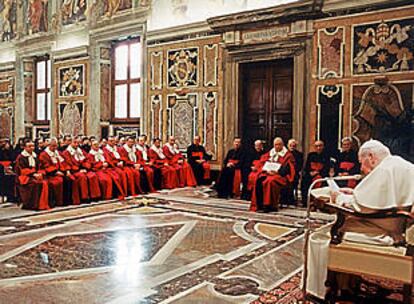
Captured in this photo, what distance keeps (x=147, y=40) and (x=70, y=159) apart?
5.32m

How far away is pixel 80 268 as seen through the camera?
4.83 metres

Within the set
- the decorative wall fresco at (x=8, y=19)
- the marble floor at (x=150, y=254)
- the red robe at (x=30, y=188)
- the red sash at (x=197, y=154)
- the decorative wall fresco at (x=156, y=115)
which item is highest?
the decorative wall fresco at (x=8, y=19)

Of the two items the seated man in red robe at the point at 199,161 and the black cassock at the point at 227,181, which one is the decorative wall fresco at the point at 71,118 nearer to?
the seated man in red robe at the point at 199,161

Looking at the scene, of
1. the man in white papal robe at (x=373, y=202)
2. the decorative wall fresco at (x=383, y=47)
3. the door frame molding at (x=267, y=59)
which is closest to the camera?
the man in white papal robe at (x=373, y=202)

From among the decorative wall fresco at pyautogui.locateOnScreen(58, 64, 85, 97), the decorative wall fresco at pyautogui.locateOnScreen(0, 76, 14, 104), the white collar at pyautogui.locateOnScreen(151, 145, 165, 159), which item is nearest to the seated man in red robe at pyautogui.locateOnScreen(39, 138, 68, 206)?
the white collar at pyautogui.locateOnScreen(151, 145, 165, 159)

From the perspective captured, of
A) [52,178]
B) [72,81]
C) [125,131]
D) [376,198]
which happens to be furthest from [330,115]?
[72,81]

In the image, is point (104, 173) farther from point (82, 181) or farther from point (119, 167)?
point (82, 181)

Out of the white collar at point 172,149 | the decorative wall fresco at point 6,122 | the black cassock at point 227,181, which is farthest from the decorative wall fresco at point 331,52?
the decorative wall fresco at point 6,122

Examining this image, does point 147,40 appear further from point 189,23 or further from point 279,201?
point 279,201

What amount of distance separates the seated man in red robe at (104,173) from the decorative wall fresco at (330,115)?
15.1 ft

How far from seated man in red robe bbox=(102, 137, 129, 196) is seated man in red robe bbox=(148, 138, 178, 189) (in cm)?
99

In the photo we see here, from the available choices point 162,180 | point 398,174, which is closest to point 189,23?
point 162,180

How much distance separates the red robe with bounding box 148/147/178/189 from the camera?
36.1 feet

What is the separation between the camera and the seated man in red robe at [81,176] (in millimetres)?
9133
